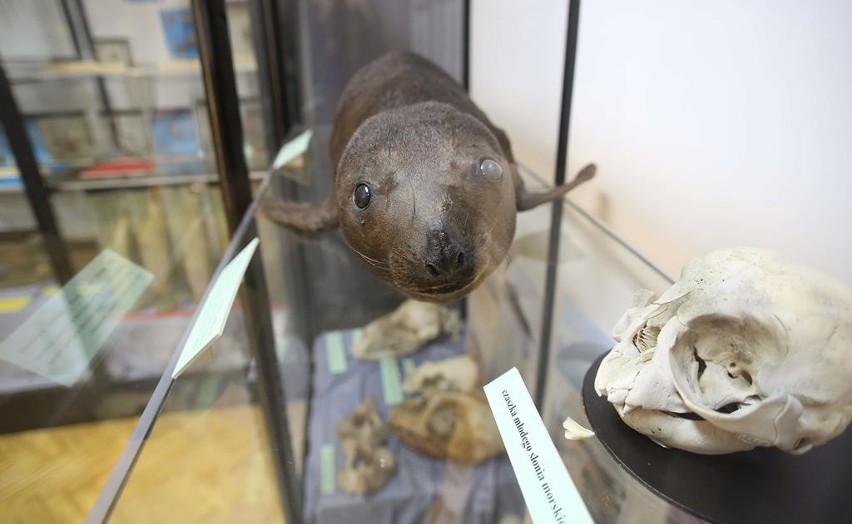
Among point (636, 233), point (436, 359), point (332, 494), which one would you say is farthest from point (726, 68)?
point (332, 494)

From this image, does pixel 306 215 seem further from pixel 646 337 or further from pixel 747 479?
pixel 747 479

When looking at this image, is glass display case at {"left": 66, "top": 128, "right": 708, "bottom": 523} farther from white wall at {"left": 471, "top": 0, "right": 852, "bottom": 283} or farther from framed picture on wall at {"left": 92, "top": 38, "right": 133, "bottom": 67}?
framed picture on wall at {"left": 92, "top": 38, "right": 133, "bottom": 67}

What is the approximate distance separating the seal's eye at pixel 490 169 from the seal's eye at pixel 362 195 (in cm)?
20

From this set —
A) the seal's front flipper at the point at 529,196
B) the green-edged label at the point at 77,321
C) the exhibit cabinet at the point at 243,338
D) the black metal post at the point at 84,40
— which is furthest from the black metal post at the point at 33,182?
the seal's front flipper at the point at 529,196

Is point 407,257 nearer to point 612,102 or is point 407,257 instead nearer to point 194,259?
point 612,102

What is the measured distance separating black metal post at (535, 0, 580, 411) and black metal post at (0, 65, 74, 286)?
1.24 metres

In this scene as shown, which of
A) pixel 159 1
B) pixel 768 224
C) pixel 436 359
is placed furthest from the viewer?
pixel 159 1

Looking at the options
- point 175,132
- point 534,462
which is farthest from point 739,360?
point 175,132

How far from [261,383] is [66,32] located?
123 centimetres

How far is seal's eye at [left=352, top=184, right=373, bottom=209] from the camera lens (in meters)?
Result: 0.94

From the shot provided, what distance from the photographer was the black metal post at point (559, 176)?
1.37 meters

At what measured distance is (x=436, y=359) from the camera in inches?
62.9

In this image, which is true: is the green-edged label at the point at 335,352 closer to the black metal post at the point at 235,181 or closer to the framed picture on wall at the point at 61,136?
the black metal post at the point at 235,181

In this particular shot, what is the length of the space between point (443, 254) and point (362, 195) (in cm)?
22
